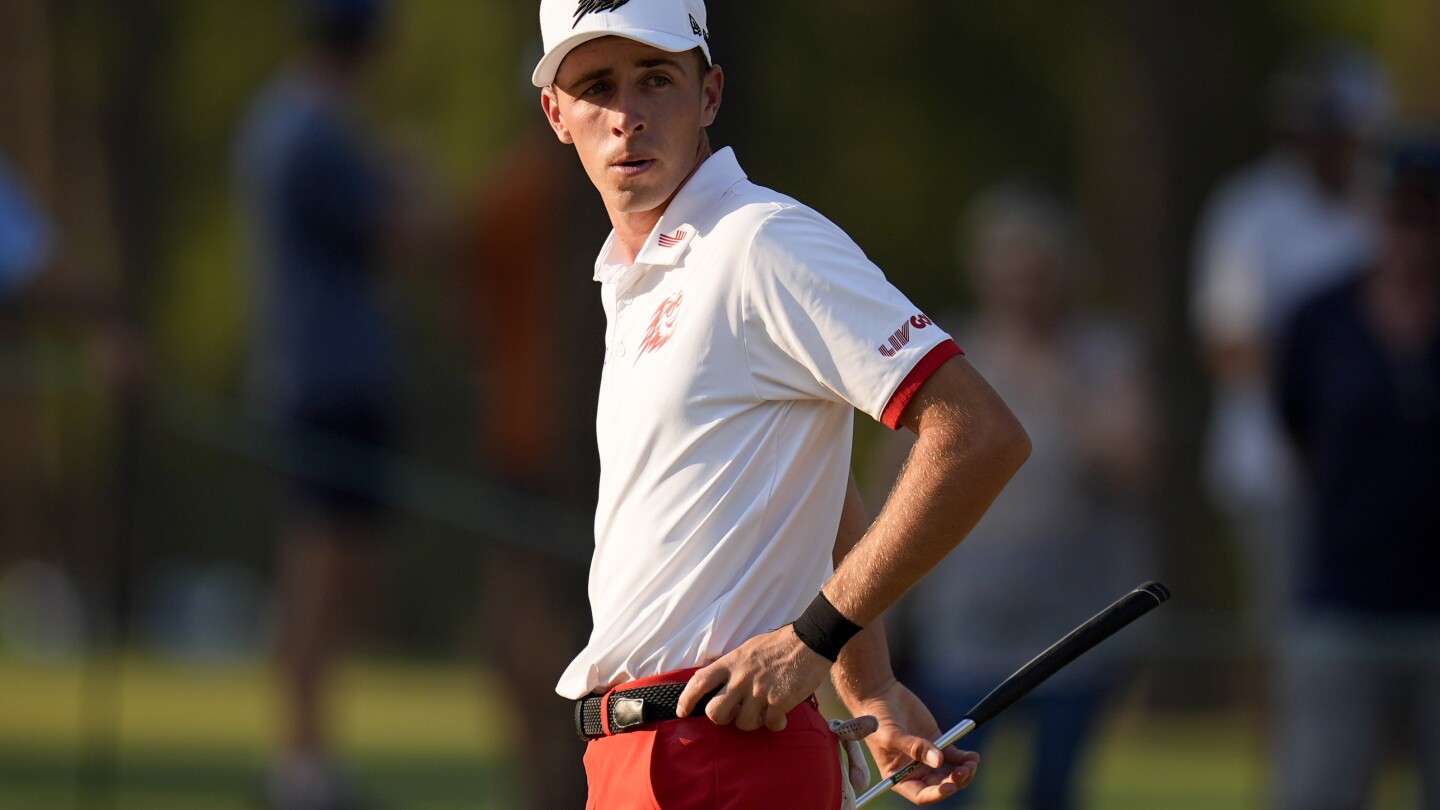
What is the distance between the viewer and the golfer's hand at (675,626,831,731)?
3.11 metres

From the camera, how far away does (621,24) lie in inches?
129

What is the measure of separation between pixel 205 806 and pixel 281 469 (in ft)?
4.93

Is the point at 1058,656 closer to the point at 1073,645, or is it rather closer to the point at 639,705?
the point at 1073,645

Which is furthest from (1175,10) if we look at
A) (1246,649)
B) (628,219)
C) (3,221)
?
(628,219)

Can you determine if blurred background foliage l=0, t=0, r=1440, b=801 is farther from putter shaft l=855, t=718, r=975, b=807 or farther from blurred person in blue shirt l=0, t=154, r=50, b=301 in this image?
putter shaft l=855, t=718, r=975, b=807

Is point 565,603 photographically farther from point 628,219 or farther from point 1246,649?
point 628,219

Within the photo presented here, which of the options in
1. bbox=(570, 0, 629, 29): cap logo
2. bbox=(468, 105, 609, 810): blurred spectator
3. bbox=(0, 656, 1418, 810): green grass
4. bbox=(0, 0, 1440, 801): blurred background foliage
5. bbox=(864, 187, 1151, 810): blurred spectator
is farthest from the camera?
bbox=(0, 0, 1440, 801): blurred background foliage

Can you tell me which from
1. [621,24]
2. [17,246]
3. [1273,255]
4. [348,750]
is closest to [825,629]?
[621,24]

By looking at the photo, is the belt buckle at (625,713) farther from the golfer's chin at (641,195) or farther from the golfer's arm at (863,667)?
the golfer's chin at (641,195)

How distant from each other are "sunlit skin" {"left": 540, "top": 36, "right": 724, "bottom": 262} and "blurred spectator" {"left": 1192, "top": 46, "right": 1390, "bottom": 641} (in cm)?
536

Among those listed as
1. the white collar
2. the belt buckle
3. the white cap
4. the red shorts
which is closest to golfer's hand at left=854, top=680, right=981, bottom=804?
the red shorts

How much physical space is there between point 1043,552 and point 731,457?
418cm

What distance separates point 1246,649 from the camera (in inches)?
313

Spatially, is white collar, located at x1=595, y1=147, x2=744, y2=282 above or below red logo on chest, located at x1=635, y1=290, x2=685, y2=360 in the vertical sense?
above
